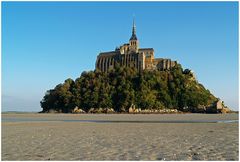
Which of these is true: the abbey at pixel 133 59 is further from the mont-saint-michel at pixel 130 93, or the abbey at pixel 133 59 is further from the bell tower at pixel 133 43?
the mont-saint-michel at pixel 130 93

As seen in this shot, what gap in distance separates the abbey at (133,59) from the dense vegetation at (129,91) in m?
13.4

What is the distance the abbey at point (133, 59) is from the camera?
11856cm

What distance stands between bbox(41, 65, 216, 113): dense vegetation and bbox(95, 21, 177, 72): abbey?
13.4m

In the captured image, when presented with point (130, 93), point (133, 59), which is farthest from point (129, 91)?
point (133, 59)

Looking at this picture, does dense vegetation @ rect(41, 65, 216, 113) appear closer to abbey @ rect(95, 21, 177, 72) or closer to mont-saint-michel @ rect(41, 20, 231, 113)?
mont-saint-michel @ rect(41, 20, 231, 113)

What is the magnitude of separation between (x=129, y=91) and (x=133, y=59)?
88.2 feet

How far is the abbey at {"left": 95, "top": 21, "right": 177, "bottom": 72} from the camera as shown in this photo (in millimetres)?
118562

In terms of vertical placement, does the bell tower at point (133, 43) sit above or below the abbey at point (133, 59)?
above

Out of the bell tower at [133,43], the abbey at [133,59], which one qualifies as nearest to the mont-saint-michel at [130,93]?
the abbey at [133,59]

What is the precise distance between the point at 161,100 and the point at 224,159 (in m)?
91.4

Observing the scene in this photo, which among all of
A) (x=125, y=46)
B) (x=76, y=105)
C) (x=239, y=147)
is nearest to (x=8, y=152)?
(x=239, y=147)

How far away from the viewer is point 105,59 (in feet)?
422

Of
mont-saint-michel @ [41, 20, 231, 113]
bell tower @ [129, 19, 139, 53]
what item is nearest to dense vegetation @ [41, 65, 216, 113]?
mont-saint-michel @ [41, 20, 231, 113]

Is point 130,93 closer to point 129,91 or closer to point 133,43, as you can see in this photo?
point 129,91
